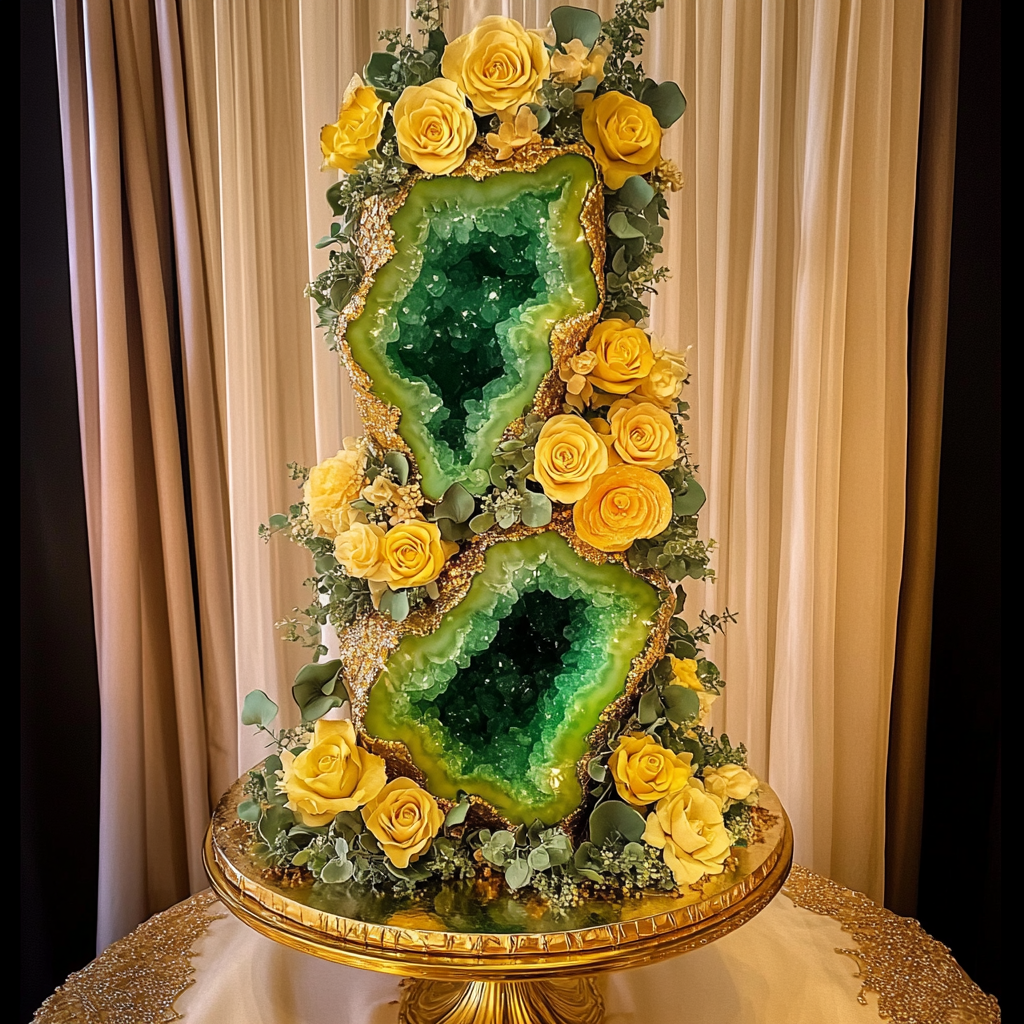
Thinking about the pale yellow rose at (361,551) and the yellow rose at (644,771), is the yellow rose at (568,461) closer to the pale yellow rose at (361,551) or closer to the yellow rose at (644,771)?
the pale yellow rose at (361,551)

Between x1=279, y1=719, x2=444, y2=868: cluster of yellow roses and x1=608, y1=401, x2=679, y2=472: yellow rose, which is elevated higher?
x1=608, y1=401, x2=679, y2=472: yellow rose

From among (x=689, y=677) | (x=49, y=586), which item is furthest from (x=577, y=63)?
(x=49, y=586)

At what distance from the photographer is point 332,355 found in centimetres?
170

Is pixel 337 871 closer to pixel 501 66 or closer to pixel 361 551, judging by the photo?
pixel 361 551

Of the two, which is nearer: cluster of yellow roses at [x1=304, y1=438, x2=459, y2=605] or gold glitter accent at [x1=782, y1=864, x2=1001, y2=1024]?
cluster of yellow roses at [x1=304, y1=438, x2=459, y2=605]

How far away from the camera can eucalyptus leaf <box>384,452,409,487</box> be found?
1.03 m

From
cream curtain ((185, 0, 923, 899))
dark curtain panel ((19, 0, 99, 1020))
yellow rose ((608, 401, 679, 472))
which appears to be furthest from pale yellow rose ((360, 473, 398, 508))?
dark curtain panel ((19, 0, 99, 1020))

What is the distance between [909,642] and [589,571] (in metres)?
0.99

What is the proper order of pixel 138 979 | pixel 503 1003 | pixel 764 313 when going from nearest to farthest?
pixel 503 1003, pixel 138 979, pixel 764 313

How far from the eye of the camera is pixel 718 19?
1.58m

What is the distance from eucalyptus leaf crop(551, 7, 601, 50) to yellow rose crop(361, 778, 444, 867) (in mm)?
852

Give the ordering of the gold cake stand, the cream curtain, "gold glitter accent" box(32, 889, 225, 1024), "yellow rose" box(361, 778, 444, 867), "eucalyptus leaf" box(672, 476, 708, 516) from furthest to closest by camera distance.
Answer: the cream curtain → "gold glitter accent" box(32, 889, 225, 1024) → "eucalyptus leaf" box(672, 476, 708, 516) → "yellow rose" box(361, 778, 444, 867) → the gold cake stand

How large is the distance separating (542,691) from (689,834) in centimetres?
23

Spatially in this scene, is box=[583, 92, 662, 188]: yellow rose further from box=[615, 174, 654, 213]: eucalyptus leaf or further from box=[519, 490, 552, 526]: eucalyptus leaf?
box=[519, 490, 552, 526]: eucalyptus leaf
